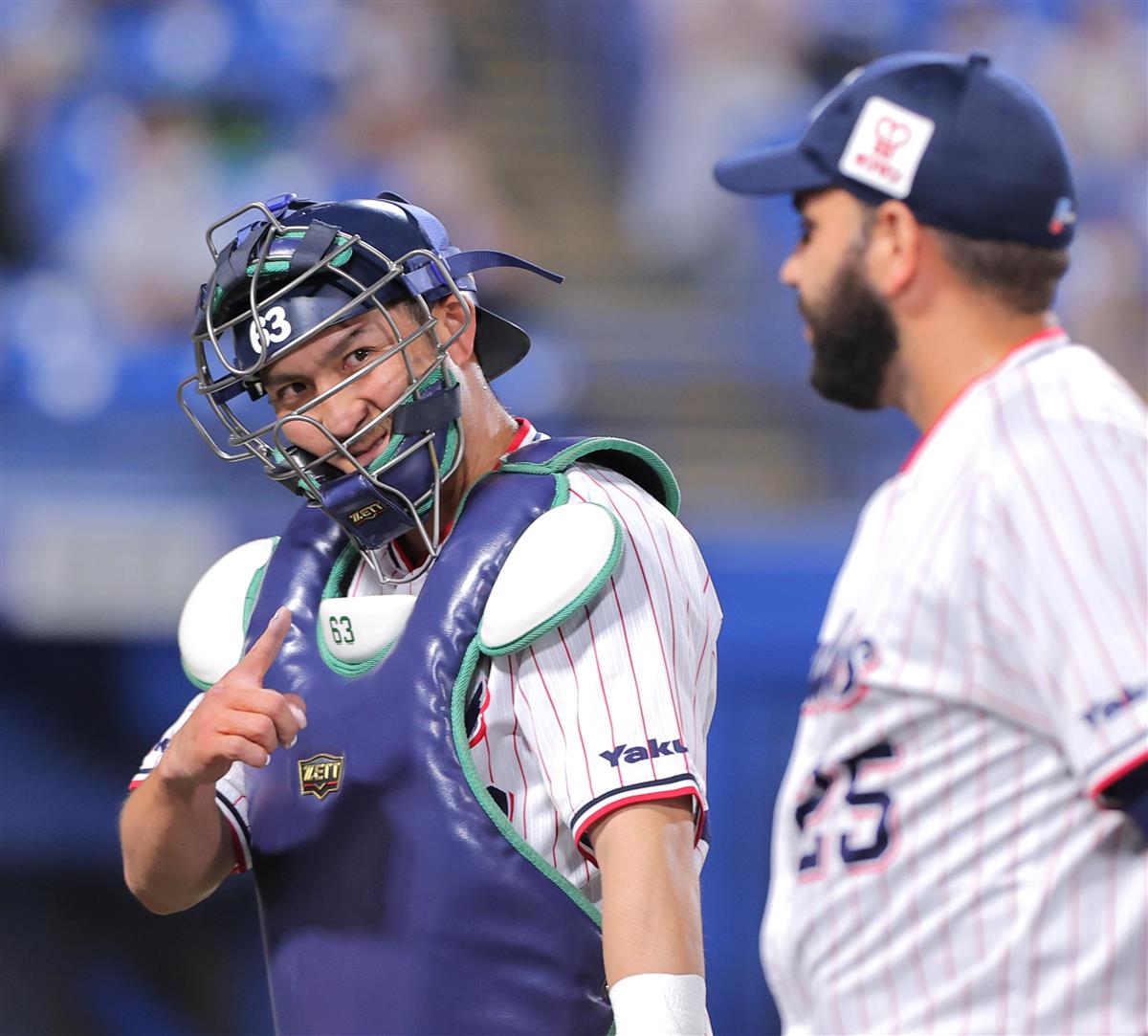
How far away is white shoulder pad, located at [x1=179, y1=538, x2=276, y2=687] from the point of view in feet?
6.26

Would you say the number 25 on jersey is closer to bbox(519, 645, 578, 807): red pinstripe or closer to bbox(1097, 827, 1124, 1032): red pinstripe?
bbox(1097, 827, 1124, 1032): red pinstripe

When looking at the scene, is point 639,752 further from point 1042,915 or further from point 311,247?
point 311,247

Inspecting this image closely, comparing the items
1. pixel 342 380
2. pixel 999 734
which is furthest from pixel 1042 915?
pixel 342 380

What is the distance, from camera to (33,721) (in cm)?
365

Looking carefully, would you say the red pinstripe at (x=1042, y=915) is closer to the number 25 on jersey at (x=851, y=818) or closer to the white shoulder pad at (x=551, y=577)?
the number 25 on jersey at (x=851, y=818)

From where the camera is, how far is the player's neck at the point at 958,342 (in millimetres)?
1334

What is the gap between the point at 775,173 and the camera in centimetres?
143

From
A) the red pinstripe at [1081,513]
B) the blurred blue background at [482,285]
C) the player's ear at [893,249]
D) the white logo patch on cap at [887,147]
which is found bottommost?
the blurred blue background at [482,285]

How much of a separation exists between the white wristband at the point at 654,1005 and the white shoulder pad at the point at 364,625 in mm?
459

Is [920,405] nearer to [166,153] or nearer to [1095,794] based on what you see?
[1095,794]

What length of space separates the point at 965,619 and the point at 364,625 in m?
0.76

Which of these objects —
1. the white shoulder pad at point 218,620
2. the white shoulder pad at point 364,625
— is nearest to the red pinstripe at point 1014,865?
the white shoulder pad at point 364,625

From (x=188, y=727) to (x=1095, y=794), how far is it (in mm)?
926

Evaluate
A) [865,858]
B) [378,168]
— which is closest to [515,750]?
[865,858]
